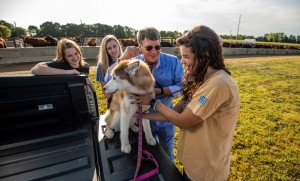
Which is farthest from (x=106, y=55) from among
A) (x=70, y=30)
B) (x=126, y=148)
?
(x=70, y=30)

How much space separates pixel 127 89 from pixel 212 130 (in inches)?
57.7

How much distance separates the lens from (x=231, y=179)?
382 centimetres

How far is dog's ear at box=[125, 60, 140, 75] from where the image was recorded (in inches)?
98.0

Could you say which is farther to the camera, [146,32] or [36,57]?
[36,57]

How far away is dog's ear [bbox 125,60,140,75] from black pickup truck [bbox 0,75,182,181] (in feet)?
1.99

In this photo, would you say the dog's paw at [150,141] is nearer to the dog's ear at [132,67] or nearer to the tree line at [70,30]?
the dog's ear at [132,67]

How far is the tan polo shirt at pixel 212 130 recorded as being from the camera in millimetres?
1552

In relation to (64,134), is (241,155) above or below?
below

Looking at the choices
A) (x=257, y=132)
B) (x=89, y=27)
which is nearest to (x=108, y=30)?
(x=89, y=27)

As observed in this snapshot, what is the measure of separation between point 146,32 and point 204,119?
5.71 feet

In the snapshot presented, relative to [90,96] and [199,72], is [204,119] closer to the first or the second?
[199,72]

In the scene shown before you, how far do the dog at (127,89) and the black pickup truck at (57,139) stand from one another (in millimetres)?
207

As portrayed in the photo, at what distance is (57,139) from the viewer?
2031mm

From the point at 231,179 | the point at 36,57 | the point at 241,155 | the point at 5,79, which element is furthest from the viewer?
the point at 36,57
